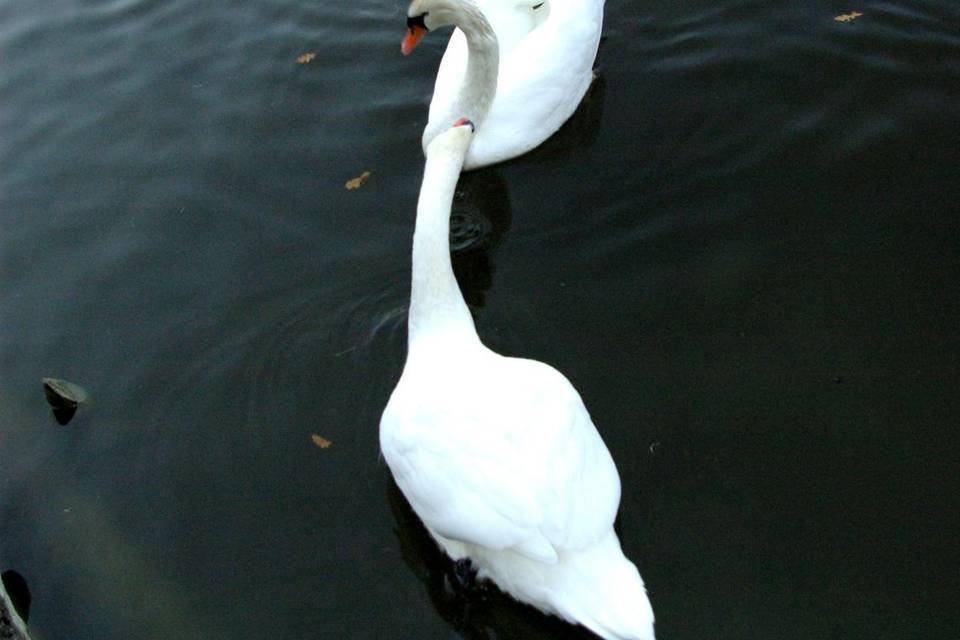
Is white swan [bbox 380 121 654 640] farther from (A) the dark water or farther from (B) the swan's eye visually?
(B) the swan's eye

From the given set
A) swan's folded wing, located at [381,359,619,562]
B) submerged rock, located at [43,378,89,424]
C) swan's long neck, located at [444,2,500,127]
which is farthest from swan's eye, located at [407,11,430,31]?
submerged rock, located at [43,378,89,424]

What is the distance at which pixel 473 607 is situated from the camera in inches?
169

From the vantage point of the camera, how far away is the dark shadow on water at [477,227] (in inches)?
229

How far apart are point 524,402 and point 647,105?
3.53m

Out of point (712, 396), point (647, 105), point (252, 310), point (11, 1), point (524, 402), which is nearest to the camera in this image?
point (524, 402)

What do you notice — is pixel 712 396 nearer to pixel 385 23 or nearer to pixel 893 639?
pixel 893 639

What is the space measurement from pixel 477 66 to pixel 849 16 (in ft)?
10.3

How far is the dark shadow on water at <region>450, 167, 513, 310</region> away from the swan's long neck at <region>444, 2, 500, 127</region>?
1.54 ft

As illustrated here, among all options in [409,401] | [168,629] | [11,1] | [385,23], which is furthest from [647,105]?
[11,1]

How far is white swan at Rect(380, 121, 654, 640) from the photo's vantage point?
11.8ft

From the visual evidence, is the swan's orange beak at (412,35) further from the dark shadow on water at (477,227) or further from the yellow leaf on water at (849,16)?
the yellow leaf on water at (849,16)

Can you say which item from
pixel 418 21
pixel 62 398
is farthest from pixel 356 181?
pixel 62 398

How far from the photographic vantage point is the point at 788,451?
4699mm

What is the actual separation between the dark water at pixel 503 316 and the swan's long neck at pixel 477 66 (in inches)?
23.8
